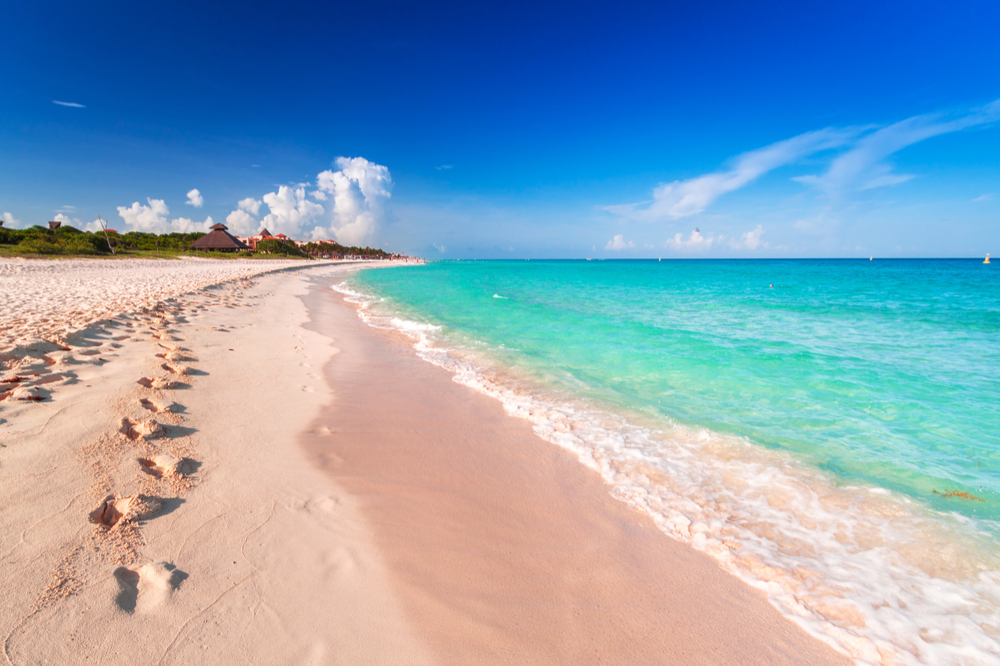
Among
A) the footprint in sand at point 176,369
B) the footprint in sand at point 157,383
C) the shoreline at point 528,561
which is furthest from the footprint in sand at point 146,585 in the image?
the footprint in sand at point 176,369

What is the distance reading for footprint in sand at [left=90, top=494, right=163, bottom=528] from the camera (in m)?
2.60

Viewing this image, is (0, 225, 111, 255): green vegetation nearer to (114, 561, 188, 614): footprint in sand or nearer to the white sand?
the white sand

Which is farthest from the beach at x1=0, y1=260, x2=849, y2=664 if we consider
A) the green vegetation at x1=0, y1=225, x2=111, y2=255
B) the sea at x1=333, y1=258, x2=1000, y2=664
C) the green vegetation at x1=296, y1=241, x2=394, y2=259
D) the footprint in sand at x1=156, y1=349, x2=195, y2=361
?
the green vegetation at x1=296, y1=241, x2=394, y2=259

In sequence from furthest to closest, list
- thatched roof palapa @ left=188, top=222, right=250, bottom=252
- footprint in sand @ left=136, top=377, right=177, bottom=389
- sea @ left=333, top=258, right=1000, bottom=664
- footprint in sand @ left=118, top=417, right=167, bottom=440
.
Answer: thatched roof palapa @ left=188, top=222, right=250, bottom=252
footprint in sand @ left=136, top=377, right=177, bottom=389
footprint in sand @ left=118, top=417, right=167, bottom=440
sea @ left=333, top=258, right=1000, bottom=664

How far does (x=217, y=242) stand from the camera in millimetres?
63531

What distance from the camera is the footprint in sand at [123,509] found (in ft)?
8.52

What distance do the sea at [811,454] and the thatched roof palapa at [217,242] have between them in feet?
227

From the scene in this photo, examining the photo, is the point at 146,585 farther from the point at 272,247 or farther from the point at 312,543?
the point at 272,247

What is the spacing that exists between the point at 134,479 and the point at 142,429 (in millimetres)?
885

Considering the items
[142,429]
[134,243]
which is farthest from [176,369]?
[134,243]

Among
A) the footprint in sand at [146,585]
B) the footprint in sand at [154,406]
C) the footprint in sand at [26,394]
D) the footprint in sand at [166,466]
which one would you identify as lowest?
Result: the footprint in sand at [146,585]

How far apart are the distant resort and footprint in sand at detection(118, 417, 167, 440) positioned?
37.8 m

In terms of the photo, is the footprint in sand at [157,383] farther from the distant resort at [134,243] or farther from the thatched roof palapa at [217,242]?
the thatched roof palapa at [217,242]

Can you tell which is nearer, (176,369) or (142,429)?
(142,429)
